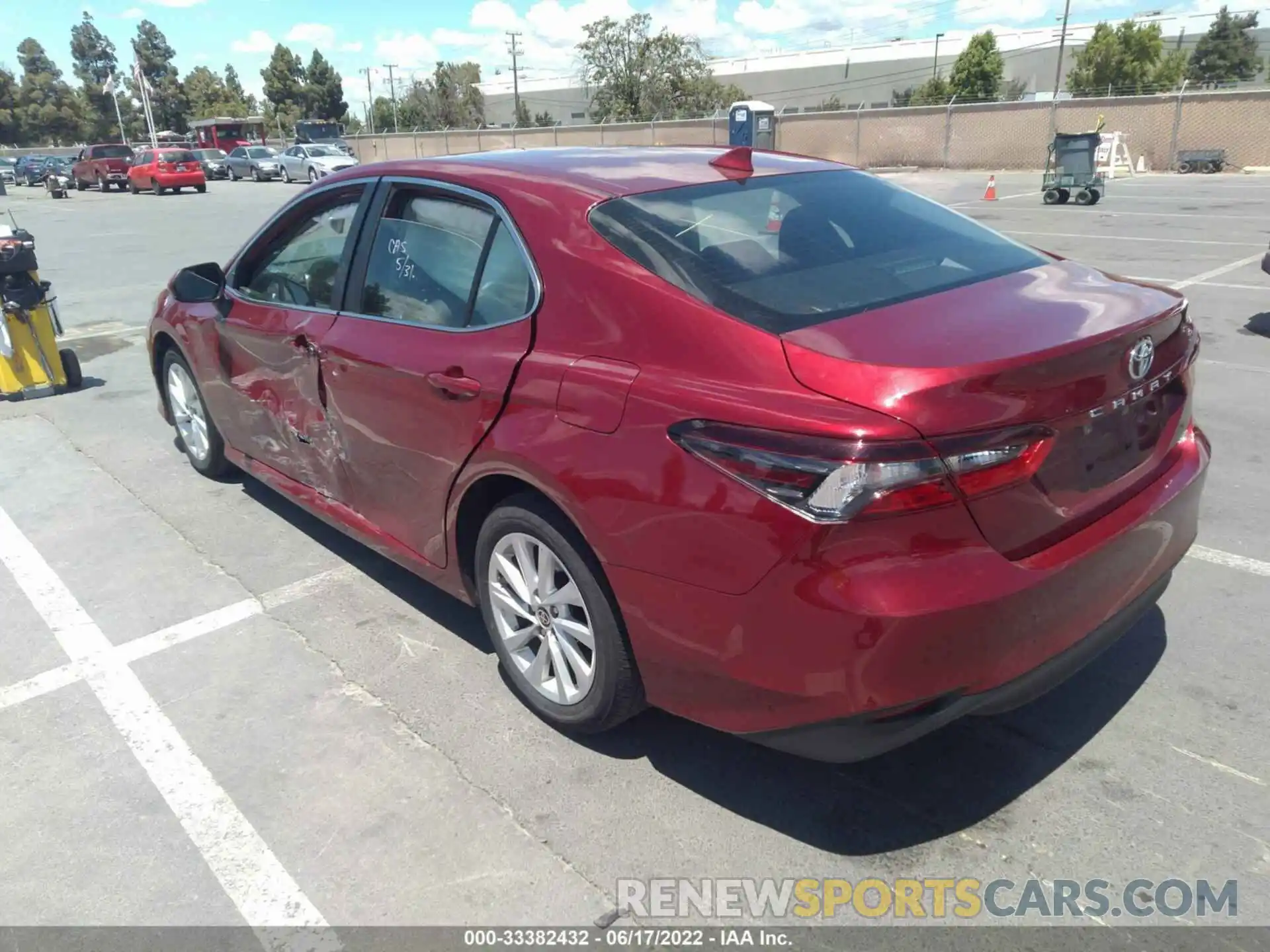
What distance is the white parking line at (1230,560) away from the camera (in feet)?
13.0

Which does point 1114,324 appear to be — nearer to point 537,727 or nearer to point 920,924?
point 920,924

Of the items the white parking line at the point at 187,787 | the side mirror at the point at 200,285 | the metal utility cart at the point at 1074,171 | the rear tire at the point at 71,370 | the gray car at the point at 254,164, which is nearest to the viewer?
the white parking line at the point at 187,787

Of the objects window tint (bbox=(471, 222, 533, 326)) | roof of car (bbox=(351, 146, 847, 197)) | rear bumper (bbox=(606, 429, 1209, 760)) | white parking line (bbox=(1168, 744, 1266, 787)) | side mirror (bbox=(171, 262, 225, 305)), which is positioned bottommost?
white parking line (bbox=(1168, 744, 1266, 787))

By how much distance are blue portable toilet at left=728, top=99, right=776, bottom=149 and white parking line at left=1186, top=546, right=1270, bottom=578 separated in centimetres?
2296

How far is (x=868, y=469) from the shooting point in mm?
2119

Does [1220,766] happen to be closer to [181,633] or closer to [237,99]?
[181,633]

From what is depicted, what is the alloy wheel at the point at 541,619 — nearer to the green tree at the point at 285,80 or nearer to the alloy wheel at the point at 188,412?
the alloy wheel at the point at 188,412

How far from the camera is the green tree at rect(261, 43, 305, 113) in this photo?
285 ft

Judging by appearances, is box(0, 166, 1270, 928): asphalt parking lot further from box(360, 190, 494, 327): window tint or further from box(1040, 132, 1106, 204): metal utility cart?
box(1040, 132, 1106, 204): metal utility cart

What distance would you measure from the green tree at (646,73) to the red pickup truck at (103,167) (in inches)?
1171

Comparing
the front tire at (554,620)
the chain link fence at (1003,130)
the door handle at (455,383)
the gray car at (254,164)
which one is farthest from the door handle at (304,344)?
the gray car at (254,164)

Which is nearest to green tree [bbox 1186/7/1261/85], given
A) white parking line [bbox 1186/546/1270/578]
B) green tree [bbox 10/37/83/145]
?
white parking line [bbox 1186/546/1270/578]

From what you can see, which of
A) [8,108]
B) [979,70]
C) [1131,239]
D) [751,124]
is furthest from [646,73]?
[8,108]

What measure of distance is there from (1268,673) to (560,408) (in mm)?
2555
